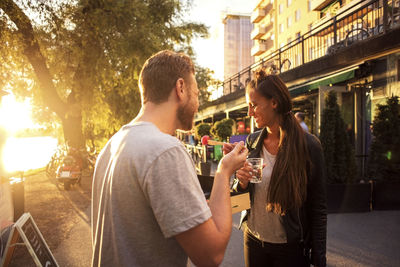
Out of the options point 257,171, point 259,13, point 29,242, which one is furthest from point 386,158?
point 259,13

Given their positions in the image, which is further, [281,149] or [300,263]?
[281,149]

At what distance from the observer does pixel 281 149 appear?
82.4 inches

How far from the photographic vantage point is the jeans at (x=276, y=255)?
76.9 inches

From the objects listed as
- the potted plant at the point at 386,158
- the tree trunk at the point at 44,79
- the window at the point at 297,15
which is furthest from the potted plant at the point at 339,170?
the window at the point at 297,15

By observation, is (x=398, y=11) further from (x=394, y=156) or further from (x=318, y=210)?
(x=318, y=210)

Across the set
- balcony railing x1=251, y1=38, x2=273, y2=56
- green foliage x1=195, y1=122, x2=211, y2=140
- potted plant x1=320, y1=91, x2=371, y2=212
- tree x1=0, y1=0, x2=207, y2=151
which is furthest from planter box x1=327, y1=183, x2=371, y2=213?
balcony railing x1=251, y1=38, x2=273, y2=56

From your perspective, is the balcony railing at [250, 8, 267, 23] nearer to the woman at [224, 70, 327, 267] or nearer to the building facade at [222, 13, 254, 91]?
the building facade at [222, 13, 254, 91]

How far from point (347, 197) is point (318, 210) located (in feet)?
14.5

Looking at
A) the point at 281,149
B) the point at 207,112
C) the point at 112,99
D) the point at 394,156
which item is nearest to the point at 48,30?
the point at 112,99

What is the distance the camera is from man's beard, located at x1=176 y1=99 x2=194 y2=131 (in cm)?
127

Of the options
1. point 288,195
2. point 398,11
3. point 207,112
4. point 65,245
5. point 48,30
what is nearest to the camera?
point 288,195

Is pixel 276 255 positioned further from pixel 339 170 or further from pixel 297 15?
pixel 297 15

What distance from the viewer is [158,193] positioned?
981 mm

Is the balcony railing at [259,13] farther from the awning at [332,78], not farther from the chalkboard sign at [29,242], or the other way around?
the chalkboard sign at [29,242]
